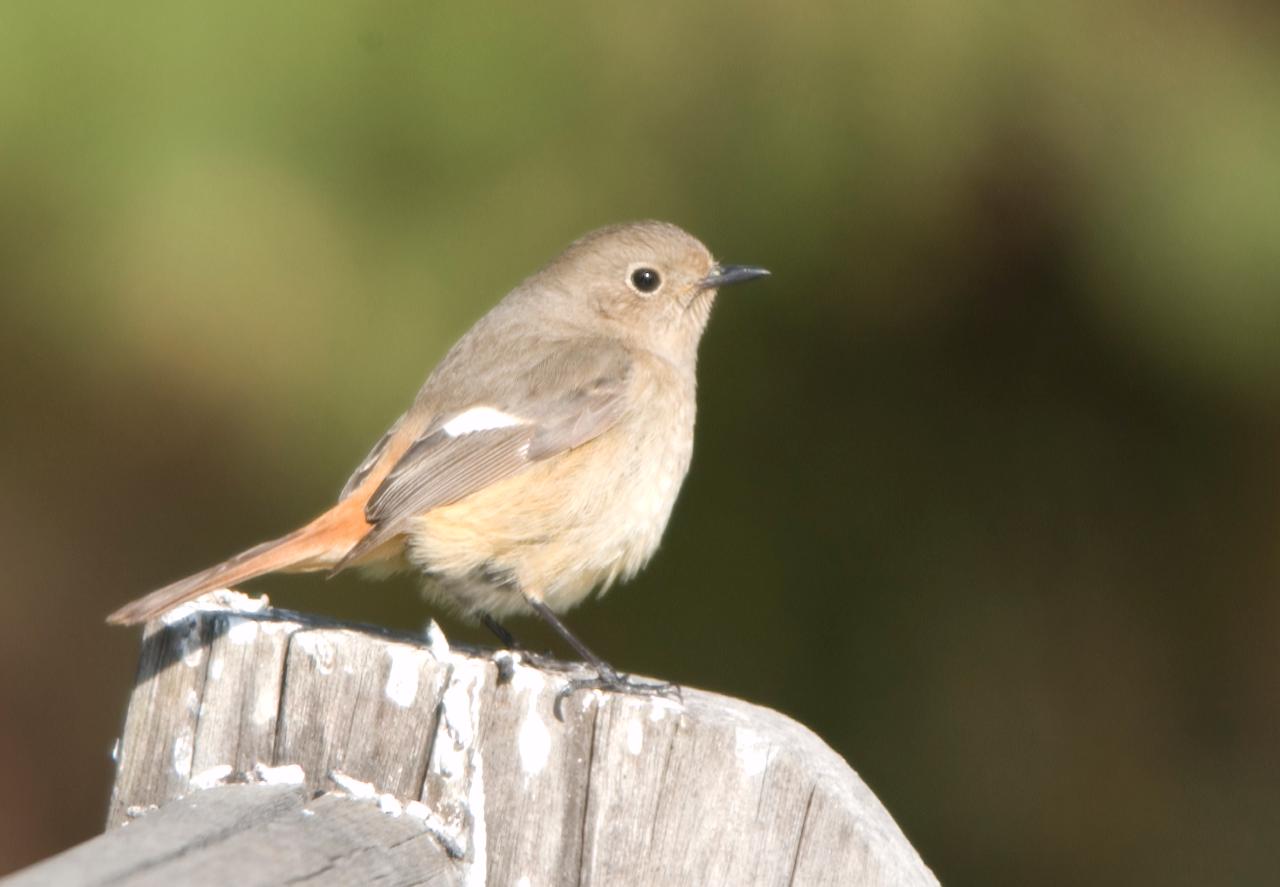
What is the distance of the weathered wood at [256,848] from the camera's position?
5.99 ft

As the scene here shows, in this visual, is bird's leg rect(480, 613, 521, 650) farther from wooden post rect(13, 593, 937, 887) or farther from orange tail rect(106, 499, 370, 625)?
wooden post rect(13, 593, 937, 887)

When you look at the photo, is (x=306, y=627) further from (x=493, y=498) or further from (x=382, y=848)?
(x=493, y=498)

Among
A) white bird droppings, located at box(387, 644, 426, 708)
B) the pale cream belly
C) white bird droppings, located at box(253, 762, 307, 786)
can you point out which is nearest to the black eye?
the pale cream belly

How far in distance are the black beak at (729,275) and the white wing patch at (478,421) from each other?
0.75m

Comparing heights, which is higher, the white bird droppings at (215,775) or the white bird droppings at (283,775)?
the white bird droppings at (283,775)

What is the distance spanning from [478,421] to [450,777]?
6.78 feet

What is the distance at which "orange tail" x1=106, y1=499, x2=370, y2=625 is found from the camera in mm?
2986

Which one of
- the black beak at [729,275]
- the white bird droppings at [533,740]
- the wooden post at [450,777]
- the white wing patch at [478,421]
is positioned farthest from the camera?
the black beak at [729,275]

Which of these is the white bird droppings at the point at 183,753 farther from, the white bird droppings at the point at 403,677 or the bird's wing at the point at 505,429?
the bird's wing at the point at 505,429

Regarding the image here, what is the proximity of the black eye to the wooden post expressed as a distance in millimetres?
2591

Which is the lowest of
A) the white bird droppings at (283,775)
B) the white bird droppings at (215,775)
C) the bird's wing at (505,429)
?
the white bird droppings at (215,775)

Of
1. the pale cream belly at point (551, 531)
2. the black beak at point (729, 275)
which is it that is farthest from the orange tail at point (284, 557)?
the black beak at point (729, 275)

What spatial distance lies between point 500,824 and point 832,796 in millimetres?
451

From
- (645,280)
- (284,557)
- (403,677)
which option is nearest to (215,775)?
(403,677)
